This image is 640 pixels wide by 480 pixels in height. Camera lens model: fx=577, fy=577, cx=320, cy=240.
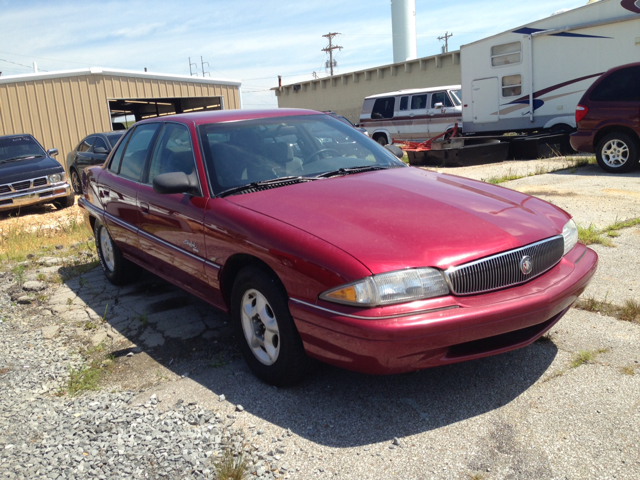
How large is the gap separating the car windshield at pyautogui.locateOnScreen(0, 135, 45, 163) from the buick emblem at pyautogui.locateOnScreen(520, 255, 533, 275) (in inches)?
497

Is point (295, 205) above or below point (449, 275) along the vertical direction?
above

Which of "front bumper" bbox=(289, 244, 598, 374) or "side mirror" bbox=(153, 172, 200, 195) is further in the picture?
"side mirror" bbox=(153, 172, 200, 195)

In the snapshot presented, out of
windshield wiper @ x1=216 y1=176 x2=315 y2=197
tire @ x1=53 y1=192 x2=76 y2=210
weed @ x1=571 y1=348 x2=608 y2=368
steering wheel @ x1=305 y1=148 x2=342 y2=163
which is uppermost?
steering wheel @ x1=305 y1=148 x2=342 y2=163

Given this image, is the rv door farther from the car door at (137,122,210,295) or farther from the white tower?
the white tower

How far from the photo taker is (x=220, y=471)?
2.56 meters

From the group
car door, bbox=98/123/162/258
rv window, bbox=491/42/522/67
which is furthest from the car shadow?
rv window, bbox=491/42/522/67

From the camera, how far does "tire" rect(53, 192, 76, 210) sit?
1288cm

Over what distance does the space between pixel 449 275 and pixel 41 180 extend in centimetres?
1151

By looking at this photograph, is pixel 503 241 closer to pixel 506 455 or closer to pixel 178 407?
pixel 506 455

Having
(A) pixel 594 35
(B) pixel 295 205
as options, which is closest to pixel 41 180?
(B) pixel 295 205

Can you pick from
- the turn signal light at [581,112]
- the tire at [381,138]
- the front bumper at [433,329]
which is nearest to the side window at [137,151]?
the front bumper at [433,329]

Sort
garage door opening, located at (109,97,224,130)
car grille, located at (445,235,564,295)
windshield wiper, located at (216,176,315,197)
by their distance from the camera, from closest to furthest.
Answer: car grille, located at (445,235,564,295), windshield wiper, located at (216,176,315,197), garage door opening, located at (109,97,224,130)

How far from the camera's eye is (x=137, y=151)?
5.10m

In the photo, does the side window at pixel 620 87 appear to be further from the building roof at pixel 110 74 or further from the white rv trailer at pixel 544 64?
the building roof at pixel 110 74
